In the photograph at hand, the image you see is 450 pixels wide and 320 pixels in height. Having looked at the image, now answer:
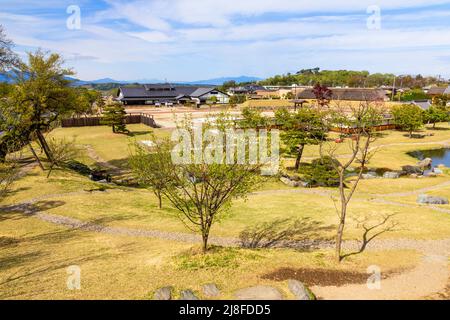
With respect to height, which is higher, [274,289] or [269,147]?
[269,147]

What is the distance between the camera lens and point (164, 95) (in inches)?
4067

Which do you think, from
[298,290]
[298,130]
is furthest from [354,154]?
[298,130]

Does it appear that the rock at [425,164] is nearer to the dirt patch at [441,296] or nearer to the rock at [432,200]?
the rock at [432,200]

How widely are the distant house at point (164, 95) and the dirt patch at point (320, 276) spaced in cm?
8446

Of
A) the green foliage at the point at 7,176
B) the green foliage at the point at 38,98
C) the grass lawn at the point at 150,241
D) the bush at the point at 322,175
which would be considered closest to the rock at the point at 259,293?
the grass lawn at the point at 150,241

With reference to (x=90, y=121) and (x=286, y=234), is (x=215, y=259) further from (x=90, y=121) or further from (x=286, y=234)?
(x=90, y=121)

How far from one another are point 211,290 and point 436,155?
46.2 m

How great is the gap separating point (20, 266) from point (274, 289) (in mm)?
10676

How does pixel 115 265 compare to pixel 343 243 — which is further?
pixel 343 243
